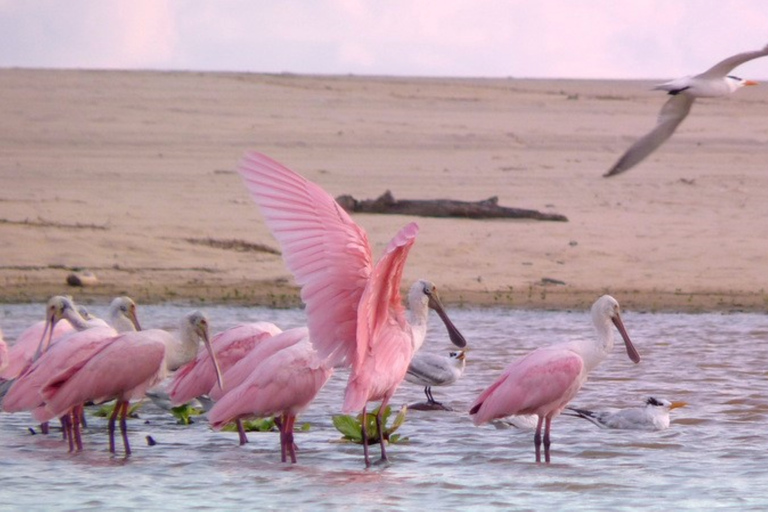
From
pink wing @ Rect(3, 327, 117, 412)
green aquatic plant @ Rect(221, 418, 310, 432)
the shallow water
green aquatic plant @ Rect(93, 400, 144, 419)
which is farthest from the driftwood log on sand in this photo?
pink wing @ Rect(3, 327, 117, 412)

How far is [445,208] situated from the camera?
16.2m

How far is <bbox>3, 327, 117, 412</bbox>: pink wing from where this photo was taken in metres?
7.79

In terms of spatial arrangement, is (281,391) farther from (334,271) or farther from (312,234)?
(312,234)

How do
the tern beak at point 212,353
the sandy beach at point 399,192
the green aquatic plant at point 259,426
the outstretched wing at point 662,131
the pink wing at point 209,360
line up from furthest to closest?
the sandy beach at point 399,192
the outstretched wing at point 662,131
the green aquatic plant at point 259,426
the pink wing at point 209,360
the tern beak at point 212,353

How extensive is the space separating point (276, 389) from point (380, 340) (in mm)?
617

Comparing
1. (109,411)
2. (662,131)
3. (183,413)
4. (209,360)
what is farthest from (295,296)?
(209,360)

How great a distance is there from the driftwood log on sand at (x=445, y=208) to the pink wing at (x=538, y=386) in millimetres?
8493

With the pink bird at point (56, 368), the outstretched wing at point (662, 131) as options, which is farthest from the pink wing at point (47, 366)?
the outstretched wing at point (662, 131)

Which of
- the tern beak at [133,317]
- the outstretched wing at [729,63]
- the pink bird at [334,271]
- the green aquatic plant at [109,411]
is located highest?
the outstretched wing at [729,63]

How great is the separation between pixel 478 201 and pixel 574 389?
9187 millimetres

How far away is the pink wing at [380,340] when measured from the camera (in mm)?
6793

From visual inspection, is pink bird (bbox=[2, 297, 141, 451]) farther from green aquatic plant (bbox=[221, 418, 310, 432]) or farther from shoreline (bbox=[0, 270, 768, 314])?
shoreline (bbox=[0, 270, 768, 314])

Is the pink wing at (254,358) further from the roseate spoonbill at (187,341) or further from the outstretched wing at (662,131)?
the outstretched wing at (662,131)

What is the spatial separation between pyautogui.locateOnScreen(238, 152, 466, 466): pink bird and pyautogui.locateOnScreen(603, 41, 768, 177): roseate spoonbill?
7.43 ft
